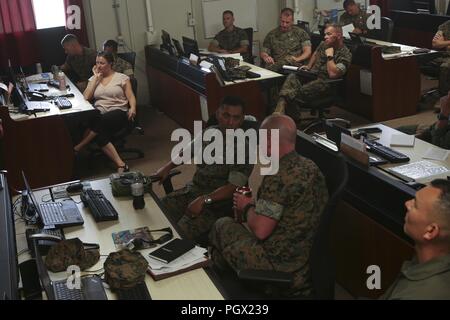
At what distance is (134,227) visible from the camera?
275cm

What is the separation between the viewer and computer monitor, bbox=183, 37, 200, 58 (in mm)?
6250

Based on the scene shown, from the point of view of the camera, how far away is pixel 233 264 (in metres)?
2.67


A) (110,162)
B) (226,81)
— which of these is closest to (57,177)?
(110,162)

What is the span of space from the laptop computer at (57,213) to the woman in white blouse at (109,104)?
2.38m

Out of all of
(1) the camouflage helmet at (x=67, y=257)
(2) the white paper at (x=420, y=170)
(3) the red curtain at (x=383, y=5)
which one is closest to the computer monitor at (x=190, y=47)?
(2) the white paper at (x=420, y=170)

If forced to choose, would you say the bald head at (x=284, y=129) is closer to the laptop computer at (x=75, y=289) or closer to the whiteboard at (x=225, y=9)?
the laptop computer at (x=75, y=289)

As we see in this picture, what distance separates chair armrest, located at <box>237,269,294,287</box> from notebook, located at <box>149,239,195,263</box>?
0.87 ft

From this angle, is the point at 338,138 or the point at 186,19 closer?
the point at 338,138

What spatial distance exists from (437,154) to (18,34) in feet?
18.5

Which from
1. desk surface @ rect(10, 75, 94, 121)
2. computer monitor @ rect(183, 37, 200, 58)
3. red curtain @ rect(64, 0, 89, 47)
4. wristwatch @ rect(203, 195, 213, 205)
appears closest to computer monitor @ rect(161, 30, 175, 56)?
computer monitor @ rect(183, 37, 200, 58)

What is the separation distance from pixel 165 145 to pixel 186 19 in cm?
249

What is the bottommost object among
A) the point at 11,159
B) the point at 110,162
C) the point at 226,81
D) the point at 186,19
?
the point at 110,162

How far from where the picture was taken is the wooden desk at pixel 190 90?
5.70 m

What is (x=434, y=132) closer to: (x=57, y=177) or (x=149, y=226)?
(x=149, y=226)
